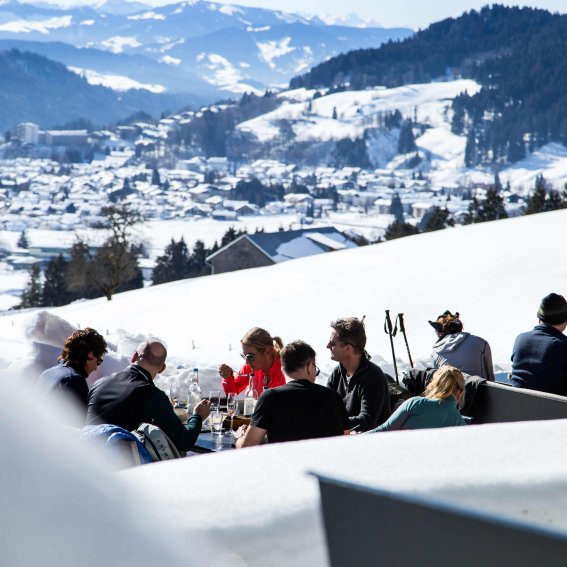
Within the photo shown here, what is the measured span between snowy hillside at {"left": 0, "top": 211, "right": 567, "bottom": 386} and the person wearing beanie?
34.4ft

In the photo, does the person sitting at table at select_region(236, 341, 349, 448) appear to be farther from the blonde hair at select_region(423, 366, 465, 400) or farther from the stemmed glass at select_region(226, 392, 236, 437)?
the stemmed glass at select_region(226, 392, 236, 437)

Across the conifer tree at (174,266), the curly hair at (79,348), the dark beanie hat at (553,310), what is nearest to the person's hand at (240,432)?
the curly hair at (79,348)

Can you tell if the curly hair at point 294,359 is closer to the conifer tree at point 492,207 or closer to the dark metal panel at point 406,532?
the dark metal panel at point 406,532

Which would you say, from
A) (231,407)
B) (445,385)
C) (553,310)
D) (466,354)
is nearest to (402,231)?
(466,354)

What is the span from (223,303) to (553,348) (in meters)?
23.5

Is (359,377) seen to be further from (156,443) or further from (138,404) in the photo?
(156,443)

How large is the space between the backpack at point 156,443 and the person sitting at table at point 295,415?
0.61 m

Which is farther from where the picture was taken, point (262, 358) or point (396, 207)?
point (396, 207)

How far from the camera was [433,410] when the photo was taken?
423cm

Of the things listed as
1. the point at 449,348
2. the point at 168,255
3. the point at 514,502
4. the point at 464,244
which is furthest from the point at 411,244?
the point at 168,255

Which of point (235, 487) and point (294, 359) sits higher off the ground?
point (235, 487)

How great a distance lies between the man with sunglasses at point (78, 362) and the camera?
4.78 metres

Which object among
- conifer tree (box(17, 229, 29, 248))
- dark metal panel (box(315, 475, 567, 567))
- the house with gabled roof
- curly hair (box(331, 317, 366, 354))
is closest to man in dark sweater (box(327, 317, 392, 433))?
curly hair (box(331, 317, 366, 354))

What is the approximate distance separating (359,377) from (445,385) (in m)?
0.89
